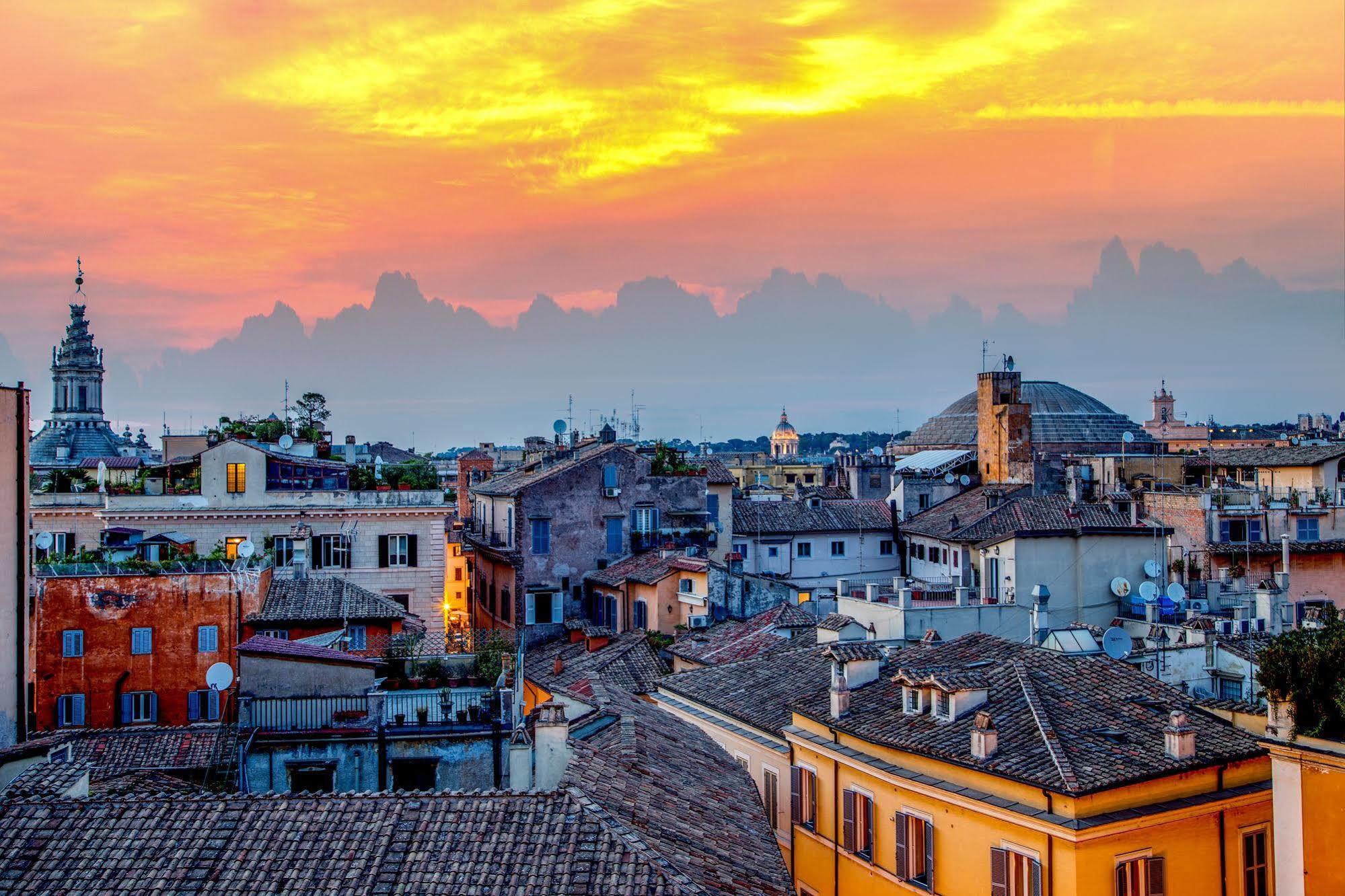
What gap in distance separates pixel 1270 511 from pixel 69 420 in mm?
81363

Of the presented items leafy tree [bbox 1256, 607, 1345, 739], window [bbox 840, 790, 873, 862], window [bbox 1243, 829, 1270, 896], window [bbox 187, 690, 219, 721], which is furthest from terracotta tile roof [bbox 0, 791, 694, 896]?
window [bbox 187, 690, 219, 721]

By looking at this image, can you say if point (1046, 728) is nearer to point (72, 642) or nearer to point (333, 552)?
point (72, 642)

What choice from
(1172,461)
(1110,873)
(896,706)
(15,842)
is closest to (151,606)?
(15,842)

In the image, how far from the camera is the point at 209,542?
118 feet

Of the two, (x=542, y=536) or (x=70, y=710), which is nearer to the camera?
(x=70, y=710)

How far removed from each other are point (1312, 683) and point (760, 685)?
12219mm

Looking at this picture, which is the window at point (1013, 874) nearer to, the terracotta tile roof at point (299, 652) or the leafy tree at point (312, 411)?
the terracotta tile roof at point (299, 652)

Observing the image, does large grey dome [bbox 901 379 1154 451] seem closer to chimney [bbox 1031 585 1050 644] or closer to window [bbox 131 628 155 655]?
chimney [bbox 1031 585 1050 644]

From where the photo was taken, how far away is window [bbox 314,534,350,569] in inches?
1463

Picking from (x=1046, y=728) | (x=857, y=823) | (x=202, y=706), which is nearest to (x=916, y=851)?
(x=857, y=823)

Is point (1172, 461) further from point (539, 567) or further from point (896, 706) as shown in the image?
point (896, 706)

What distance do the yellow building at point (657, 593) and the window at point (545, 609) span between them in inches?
61.2

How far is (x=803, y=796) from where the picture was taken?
21219mm

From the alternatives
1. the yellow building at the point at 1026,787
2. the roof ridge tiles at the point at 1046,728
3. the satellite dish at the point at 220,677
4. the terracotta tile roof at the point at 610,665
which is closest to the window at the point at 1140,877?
the yellow building at the point at 1026,787
